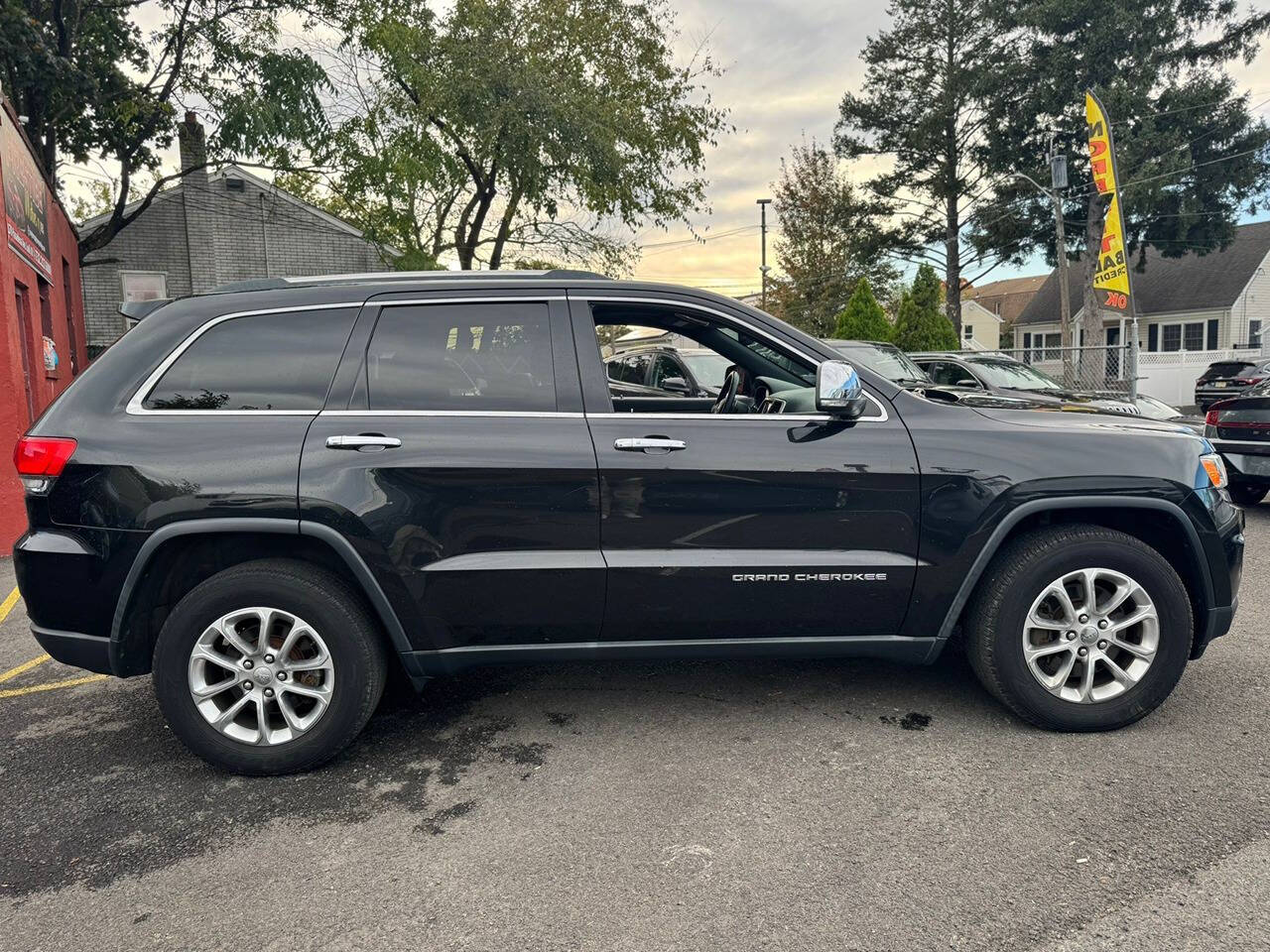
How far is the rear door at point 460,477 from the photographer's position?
3.34 meters

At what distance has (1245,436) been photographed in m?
8.05

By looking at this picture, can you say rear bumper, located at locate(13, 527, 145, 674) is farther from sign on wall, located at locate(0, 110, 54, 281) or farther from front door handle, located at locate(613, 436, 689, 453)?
sign on wall, located at locate(0, 110, 54, 281)

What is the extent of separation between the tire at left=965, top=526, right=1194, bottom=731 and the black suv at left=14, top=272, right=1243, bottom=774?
1cm

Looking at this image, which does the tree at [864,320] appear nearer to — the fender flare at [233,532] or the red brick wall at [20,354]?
the red brick wall at [20,354]

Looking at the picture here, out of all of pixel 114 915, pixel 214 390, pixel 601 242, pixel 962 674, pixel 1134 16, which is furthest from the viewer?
pixel 1134 16

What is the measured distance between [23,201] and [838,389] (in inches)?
388

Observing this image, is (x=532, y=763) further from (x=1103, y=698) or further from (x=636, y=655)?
(x=1103, y=698)

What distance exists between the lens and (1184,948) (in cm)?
234

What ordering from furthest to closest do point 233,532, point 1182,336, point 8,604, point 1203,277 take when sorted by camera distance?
point 1182,336, point 1203,277, point 8,604, point 233,532

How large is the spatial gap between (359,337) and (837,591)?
2115 mm

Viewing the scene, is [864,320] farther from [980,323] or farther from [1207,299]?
[980,323]

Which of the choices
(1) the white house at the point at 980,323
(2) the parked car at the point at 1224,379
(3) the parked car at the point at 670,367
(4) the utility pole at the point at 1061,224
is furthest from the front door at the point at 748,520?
(1) the white house at the point at 980,323

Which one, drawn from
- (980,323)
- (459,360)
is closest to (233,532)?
(459,360)

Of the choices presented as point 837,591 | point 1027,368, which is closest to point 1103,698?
point 837,591
